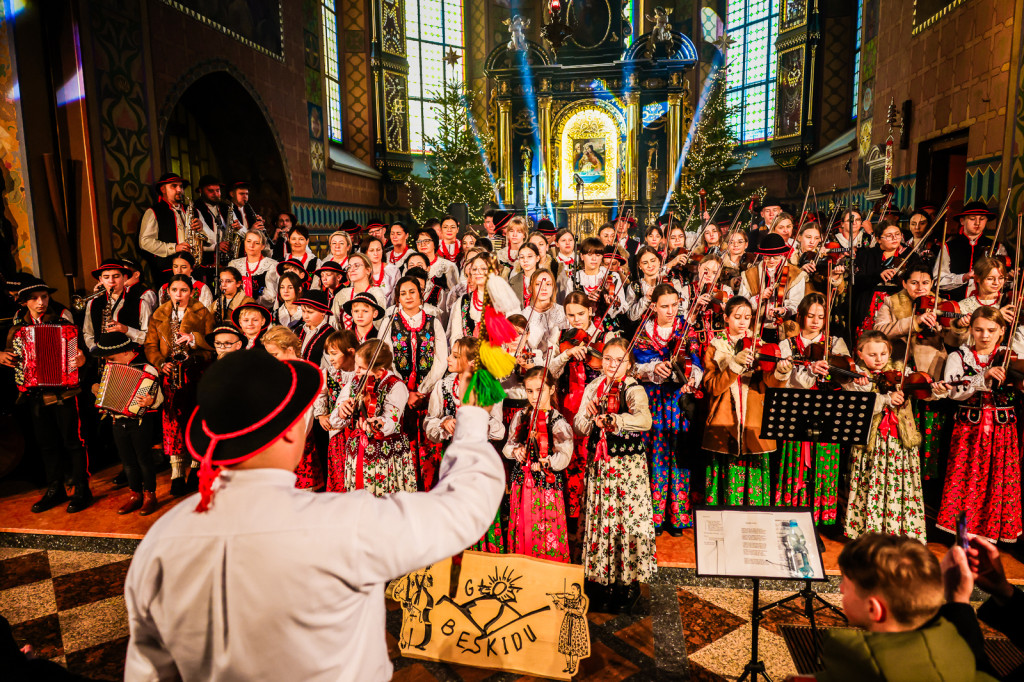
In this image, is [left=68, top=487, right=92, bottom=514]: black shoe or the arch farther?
the arch

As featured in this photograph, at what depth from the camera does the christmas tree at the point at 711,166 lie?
15125 millimetres

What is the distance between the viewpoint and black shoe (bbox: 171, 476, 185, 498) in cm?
509

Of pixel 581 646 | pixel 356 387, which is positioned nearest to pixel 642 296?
pixel 356 387

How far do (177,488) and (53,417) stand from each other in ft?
3.54

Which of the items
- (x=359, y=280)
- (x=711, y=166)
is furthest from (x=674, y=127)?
(x=359, y=280)

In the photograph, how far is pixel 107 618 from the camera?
3.47 m

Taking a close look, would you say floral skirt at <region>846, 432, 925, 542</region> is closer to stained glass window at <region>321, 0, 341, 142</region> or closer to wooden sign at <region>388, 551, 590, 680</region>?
wooden sign at <region>388, 551, 590, 680</region>

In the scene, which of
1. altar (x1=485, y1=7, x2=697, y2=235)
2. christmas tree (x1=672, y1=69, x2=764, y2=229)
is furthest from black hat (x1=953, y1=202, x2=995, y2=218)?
altar (x1=485, y1=7, x2=697, y2=235)

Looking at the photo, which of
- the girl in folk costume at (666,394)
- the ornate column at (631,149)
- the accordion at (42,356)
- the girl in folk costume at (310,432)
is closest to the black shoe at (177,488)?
the accordion at (42,356)

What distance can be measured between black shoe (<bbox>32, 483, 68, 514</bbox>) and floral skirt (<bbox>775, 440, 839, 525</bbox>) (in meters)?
5.42

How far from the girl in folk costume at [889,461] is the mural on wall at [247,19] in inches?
355

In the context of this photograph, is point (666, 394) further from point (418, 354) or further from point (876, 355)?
point (418, 354)

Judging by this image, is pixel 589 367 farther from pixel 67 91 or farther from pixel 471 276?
pixel 67 91

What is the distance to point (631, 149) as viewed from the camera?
16.4 metres
